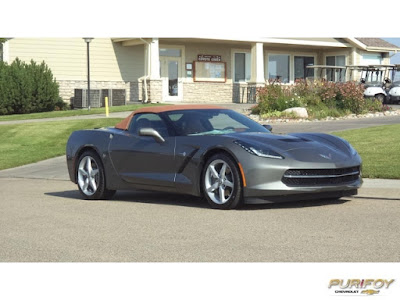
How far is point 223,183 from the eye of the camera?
9.82 m

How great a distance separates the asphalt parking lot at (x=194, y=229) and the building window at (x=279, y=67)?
3496 centimetres

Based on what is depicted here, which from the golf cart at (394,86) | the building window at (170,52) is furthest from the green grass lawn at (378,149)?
the building window at (170,52)

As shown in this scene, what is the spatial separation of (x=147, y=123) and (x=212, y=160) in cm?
168

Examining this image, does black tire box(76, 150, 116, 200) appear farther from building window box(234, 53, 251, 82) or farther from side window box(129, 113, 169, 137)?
building window box(234, 53, 251, 82)

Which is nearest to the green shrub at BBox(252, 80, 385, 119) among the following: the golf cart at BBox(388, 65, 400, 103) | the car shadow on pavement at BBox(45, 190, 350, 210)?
the golf cart at BBox(388, 65, 400, 103)

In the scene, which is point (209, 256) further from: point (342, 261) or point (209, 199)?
point (209, 199)

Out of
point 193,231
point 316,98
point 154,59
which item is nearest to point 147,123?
point 193,231

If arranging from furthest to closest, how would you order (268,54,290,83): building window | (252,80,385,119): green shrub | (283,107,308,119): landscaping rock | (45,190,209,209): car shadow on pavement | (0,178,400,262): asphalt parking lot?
1. (268,54,290,83): building window
2. (252,80,385,119): green shrub
3. (283,107,308,119): landscaping rock
4. (45,190,209,209): car shadow on pavement
5. (0,178,400,262): asphalt parking lot

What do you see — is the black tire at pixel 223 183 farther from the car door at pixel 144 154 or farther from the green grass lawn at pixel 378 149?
the green grass lawn at pixel 378 149

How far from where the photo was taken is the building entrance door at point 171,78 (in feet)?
138

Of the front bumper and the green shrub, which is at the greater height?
the green shrub

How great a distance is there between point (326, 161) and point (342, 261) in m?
3.50

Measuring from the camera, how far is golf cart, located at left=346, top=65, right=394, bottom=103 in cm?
4044

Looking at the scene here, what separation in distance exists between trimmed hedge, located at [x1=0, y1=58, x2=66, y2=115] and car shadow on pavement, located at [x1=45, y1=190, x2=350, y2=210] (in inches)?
913
